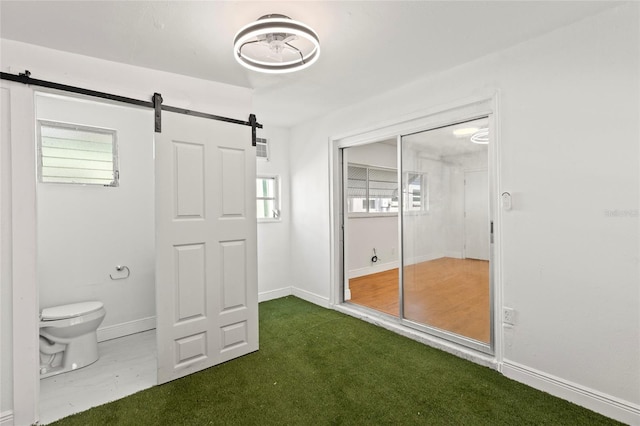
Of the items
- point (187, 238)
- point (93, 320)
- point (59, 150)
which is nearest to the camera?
point (187, 238)

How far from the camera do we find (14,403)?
71.3 inches

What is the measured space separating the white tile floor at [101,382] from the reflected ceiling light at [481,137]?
125 inches

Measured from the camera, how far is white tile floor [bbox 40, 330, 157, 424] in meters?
2.00

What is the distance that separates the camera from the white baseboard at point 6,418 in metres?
1.78

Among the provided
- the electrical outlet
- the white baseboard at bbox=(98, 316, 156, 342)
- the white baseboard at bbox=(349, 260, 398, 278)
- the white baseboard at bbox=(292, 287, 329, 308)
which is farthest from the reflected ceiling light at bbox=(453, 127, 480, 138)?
the white baseboard at bbox=(98, 316, 156, 342)

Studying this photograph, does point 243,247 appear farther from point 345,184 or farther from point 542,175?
point 542,175

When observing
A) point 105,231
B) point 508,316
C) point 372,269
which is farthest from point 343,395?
point 372,269

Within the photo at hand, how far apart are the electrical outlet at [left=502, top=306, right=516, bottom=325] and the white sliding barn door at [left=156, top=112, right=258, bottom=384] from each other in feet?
→ 6.57

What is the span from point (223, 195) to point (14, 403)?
5.89ft

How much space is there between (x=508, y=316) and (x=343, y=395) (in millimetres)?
1324

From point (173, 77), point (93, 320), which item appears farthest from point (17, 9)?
point (93, 320)

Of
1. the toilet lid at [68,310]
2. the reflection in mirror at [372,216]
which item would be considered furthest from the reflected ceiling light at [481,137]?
the toilet lid at [68,310]

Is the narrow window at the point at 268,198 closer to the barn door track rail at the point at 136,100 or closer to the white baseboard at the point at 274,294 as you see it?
the white baseboard at the point at 274,294

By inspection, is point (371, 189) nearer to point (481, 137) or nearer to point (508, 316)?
point (481, 137)
